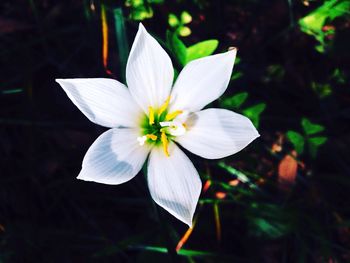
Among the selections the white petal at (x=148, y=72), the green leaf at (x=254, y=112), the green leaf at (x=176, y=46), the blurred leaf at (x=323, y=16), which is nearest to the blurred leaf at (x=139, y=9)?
the green leaf at (x=176, y=46)

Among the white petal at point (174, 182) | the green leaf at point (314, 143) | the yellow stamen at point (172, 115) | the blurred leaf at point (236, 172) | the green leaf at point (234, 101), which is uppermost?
the yellow stamen at point (172, 115)

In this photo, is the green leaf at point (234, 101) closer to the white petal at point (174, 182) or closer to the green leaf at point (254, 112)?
the green leaf at point (254, 112)

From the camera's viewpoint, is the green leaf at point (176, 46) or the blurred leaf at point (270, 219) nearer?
the green leaf at point (176, 46)

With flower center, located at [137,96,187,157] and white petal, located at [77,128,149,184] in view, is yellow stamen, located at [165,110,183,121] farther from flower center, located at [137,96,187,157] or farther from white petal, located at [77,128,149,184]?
white petal, located at [77,128,149,184]

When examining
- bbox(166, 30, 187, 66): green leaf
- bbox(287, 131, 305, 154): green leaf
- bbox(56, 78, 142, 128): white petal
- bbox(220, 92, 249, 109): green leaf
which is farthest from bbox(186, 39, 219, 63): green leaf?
bbox(287, 131, 305, 154): green leaf

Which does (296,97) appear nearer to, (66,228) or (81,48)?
(81,48)

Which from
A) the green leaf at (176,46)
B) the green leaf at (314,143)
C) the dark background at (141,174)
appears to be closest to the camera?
the green leaf at (176,46)

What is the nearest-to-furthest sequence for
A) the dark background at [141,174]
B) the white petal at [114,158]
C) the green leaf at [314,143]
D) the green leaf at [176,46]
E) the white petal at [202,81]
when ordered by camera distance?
the white petal at [114,158]
the white petal at [202,81]
the green leaf at [176,46]
the green leaf at [314,143]
the dark background at [141,174]

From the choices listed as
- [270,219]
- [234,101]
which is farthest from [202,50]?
[270,219]
